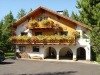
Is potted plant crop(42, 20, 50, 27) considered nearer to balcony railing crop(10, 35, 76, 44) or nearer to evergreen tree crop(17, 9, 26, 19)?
balcony railing crop(10, 35, 76, 44)

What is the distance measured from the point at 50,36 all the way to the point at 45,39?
983 mm

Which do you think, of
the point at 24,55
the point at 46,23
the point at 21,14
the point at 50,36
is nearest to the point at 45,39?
the point at 50,36

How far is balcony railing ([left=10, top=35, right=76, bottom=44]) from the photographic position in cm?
4266

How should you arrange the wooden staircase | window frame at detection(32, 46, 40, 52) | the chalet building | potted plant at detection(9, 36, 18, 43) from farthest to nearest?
the wooden staircase, window frame at detection(32, 46, 40, 52), potted plant at detection(9, 36, 18, 43), the chalet building

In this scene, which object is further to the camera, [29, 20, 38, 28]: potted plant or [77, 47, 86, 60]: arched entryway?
[77, 47, 86, 60]: arched entryway

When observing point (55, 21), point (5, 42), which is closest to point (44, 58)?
point (55, 21)

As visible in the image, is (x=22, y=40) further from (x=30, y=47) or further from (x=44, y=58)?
(x=44, y=58)

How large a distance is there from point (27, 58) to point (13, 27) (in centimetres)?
651

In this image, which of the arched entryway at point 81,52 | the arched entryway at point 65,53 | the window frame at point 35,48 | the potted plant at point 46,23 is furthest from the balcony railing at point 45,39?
the arched entryway at point 81,52

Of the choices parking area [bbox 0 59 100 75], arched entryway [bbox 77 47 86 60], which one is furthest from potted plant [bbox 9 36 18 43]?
parking area [bbox 0 59 100 75]

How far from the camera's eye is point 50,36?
143ft

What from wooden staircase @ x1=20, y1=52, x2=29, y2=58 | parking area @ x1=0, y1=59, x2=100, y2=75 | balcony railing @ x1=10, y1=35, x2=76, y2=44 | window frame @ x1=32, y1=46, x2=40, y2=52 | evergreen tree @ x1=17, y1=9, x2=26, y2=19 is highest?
evergreen tree @ x1=17, y1=9, x2=26, y2=19

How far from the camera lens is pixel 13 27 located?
47.9m

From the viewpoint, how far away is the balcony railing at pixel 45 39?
42656 mm
